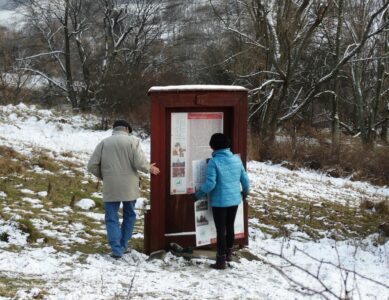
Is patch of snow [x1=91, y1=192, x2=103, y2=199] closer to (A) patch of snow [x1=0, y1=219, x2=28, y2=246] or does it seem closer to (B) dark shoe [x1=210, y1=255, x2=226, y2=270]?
(A) patch of snow [x1=0, y1=219, x2=28, y2=246]

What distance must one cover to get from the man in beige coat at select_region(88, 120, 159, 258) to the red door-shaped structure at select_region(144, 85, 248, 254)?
0.34 meters

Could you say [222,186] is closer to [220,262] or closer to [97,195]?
[220,262]

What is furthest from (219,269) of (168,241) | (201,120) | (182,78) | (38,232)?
(182,78)

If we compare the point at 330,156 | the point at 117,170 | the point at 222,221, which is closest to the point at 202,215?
the point at 222,221

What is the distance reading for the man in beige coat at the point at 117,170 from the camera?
6492 mm

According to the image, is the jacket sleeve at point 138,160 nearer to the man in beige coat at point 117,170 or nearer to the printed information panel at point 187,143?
the man in beige coat at point 117,170

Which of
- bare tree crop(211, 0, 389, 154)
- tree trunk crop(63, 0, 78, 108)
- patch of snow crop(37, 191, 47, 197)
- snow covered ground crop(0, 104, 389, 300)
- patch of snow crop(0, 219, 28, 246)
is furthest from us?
tree trunk crop(63, 0, 78, 108)

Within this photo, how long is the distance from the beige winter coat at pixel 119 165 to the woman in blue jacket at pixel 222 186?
0.83 metres

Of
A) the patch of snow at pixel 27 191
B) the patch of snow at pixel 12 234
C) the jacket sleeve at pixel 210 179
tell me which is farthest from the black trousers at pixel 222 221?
the patch of snow at pixel 27 191

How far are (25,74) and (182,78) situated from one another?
1128cm

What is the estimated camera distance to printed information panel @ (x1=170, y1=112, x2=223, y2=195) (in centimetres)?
698

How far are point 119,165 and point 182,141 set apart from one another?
3.21 ft

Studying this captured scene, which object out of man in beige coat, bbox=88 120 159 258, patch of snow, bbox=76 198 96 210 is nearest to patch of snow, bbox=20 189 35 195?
patch of snow, bbox=76 198 96 210

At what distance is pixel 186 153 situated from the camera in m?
7.06
